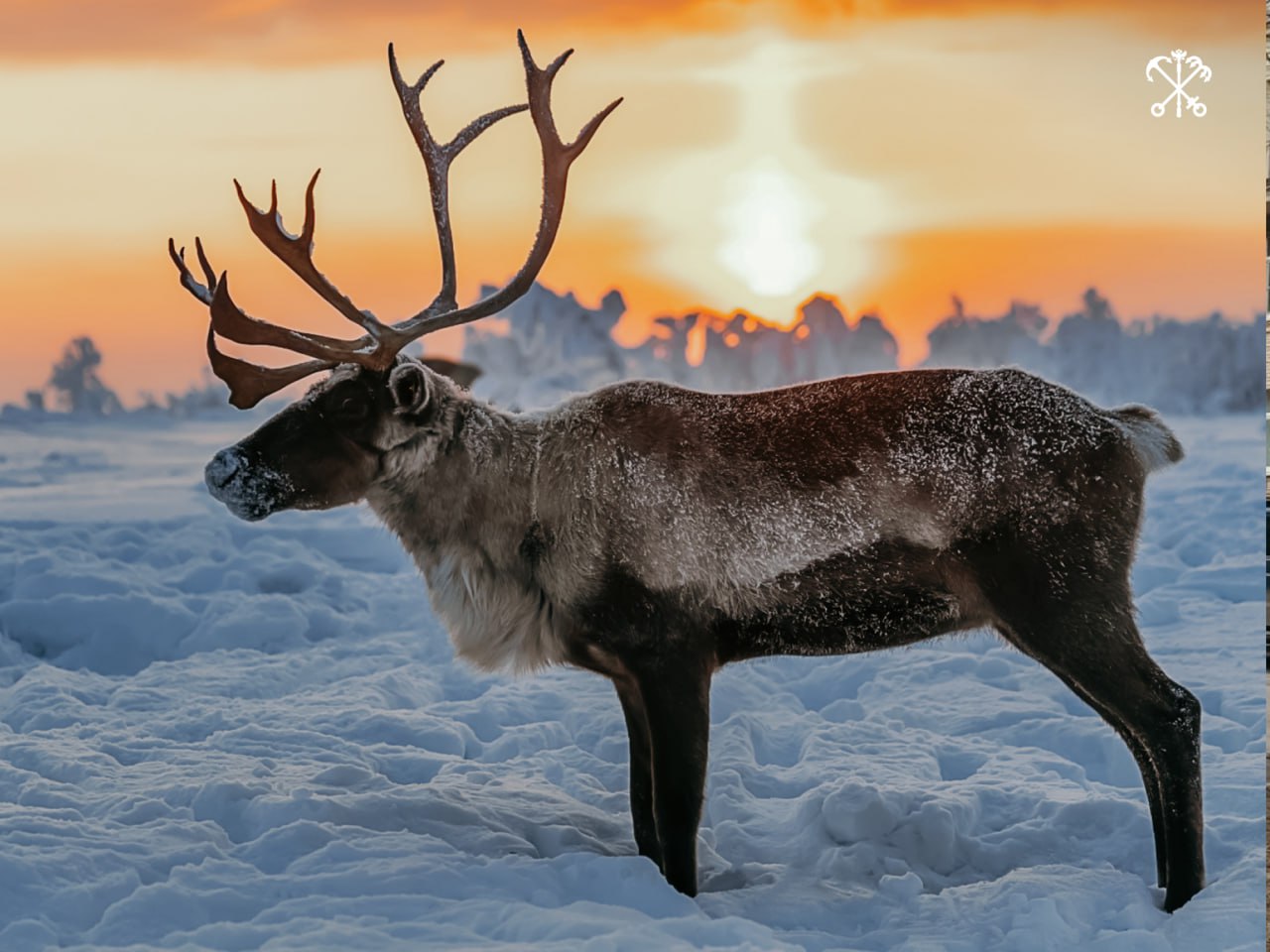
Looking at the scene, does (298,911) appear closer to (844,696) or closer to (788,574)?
(788,574)

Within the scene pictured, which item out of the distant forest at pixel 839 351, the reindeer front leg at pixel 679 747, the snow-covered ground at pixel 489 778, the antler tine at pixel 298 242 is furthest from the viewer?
the distant forest at pixel 839 351

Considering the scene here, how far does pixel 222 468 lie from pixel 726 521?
143 centimetres

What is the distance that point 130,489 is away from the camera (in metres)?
9.44

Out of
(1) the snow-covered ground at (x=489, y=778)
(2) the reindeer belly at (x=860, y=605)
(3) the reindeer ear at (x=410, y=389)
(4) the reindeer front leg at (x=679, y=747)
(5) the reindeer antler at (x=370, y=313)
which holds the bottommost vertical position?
(1) the snow-covered ground at (x=489, y=778)

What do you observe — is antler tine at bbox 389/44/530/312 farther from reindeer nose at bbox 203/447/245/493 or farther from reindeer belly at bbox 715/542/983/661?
reindeer belly at bbox 715/542/983/661

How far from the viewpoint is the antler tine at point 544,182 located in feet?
14.8

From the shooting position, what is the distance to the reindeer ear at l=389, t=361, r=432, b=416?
4270 millimetres

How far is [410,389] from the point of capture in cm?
429

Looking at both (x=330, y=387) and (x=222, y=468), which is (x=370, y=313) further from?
(x=222, y=468)

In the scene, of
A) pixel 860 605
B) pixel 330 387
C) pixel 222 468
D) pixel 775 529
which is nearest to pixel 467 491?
pixel 330 387

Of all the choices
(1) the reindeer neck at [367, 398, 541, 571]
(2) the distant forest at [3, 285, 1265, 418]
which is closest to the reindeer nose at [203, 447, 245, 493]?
(1) the reindeer neck at [367, 398, 541, 571]

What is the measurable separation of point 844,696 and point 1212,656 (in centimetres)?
165

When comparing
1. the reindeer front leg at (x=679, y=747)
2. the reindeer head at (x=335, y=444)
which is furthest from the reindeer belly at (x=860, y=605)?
the reindeer head at (x=335, y=444)

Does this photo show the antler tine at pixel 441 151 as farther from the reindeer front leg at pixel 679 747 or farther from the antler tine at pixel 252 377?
the reindeer front leg at pixel 679 747
